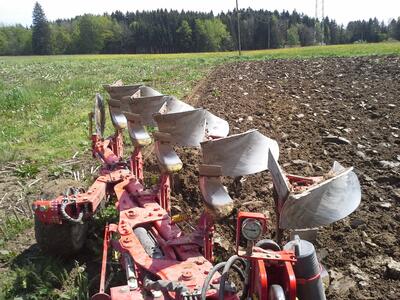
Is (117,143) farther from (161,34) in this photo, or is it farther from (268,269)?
(161,34)

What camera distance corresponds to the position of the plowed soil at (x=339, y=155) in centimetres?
362

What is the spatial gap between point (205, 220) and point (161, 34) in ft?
300

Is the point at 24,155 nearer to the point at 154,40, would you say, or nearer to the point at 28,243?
the point at 28,243

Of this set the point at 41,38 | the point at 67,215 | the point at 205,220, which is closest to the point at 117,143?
the point at 67,215

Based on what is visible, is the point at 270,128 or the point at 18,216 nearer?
the point at 18,216

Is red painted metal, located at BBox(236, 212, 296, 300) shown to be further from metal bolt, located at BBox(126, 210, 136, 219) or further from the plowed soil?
metal bolt, located at BBox(126, 210, 136, 219)

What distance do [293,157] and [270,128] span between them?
1761 millimetres

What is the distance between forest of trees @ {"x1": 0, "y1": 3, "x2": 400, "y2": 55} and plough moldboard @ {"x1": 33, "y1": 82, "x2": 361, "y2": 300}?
283 ft

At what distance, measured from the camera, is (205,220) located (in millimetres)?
3053

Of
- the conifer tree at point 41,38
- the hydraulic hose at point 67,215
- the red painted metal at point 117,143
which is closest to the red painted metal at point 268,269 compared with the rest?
the hydraulic hose at point 67,215

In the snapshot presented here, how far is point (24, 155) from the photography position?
7527 millimetres

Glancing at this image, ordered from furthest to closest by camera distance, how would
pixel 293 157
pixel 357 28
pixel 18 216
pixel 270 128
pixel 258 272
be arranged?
1. pixel 357 28
2. pixel 270 128
3. pixel 293 157
4. pixel 18 216
5. pixel 258 272

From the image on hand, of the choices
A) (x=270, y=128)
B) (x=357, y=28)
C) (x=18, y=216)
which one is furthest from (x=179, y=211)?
(x=357, y=28)

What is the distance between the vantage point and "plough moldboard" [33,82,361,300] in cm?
220
